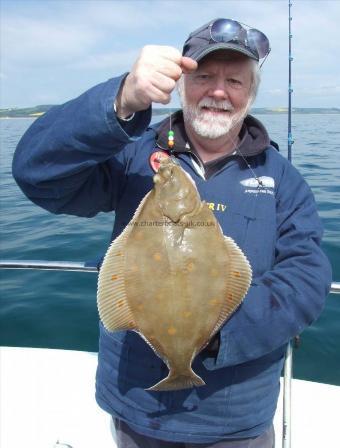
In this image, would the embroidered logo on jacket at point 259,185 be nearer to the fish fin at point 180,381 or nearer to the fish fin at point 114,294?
the fish fin at point 114,294

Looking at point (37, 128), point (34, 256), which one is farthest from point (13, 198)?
point (37, 128)

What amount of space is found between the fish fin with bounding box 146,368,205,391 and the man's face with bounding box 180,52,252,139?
152cm

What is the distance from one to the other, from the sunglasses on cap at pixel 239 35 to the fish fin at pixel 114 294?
62.4 inches

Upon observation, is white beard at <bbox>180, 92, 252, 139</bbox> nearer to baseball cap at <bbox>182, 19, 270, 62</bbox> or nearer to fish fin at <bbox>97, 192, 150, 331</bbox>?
baseball cap at <bbox>182, 19, 270, 62</bbox>

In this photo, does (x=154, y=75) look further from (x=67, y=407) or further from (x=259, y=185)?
(x=67, y=407)

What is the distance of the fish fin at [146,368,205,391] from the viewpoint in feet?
7.83

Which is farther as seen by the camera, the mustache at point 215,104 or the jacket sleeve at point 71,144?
the mustache at point 215,104

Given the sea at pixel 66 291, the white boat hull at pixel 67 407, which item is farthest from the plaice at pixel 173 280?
the sea at pixel 66 291

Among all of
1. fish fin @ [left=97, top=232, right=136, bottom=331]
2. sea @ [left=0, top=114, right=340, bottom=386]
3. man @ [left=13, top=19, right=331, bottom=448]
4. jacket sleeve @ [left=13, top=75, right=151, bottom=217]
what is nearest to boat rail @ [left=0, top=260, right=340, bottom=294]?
man @ [left=13, top=19, right=331, bottom=448]

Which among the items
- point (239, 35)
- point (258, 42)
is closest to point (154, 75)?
point (239, 35)

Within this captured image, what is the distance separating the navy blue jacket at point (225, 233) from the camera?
2.45 m

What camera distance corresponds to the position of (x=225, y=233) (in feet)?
9.22

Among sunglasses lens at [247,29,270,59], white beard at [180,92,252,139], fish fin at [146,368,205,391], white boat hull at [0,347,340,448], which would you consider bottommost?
white boat hull at [0,347,340,448]

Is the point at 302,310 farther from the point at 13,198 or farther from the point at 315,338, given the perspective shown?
the point at 13,198
